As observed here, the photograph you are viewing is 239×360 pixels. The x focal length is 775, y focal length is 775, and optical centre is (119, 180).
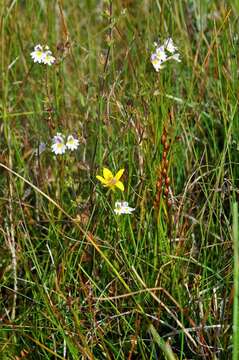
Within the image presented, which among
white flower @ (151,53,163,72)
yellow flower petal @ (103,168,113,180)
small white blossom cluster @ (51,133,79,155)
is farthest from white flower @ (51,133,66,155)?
white flower @ (151,53,163,72)

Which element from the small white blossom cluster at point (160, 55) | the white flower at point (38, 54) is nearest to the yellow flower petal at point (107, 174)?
the small white blossom cluster at point (160, 55)

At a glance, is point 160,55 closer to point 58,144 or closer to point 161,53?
point 161,53

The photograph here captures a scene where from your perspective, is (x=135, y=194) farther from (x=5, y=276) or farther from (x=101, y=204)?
(x=5, y=276)

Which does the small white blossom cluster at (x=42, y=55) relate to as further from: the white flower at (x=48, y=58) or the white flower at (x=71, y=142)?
the white flower at (x=71, y=142)

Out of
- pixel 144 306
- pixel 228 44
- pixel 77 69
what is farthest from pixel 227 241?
pixel 77 69

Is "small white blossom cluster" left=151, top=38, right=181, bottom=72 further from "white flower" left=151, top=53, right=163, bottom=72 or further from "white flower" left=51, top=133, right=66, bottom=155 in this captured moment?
"white flower" left=51, top=133, right=66, bottom=155
